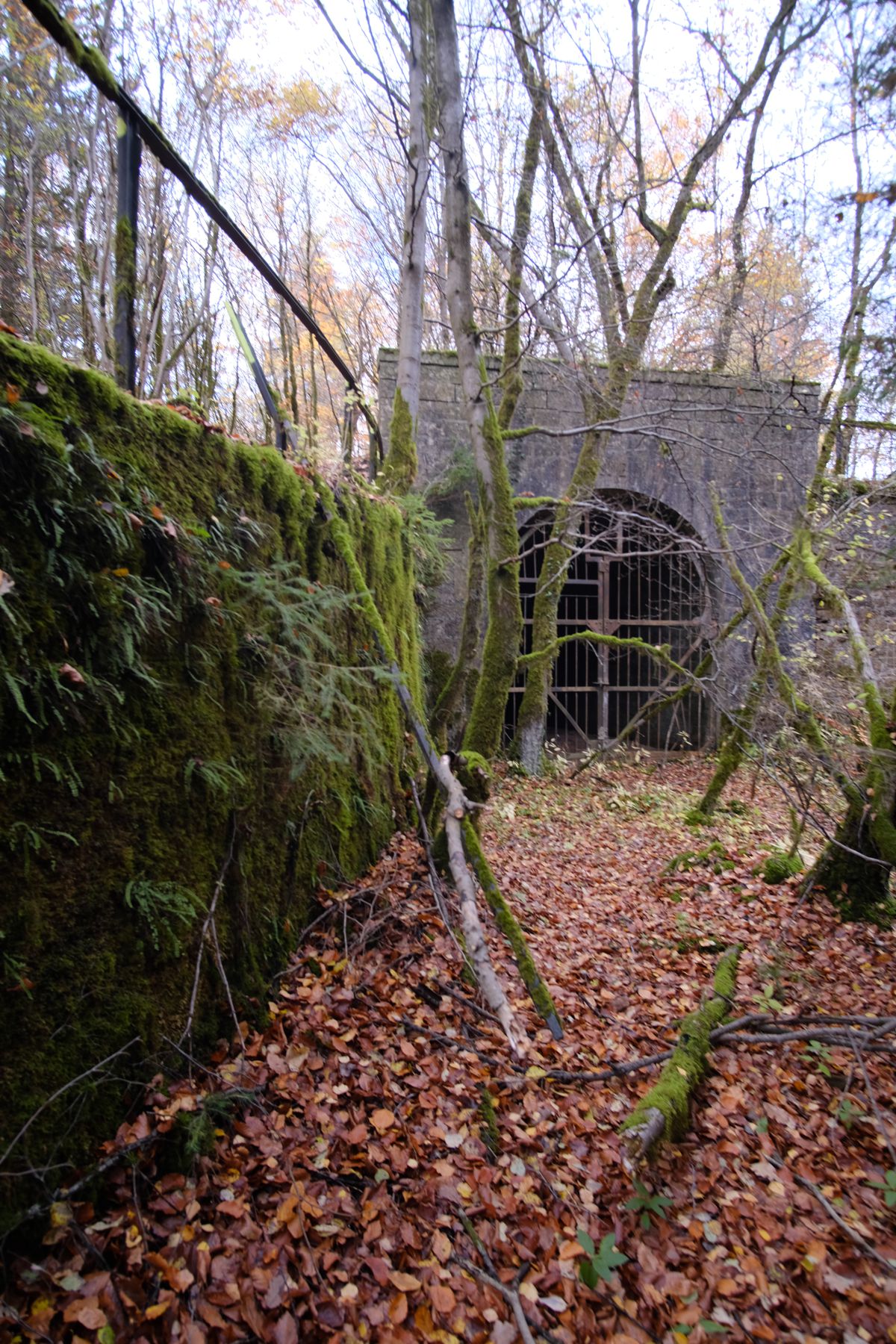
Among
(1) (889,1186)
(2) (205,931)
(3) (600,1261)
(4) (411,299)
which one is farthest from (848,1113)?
(4) (411,299)

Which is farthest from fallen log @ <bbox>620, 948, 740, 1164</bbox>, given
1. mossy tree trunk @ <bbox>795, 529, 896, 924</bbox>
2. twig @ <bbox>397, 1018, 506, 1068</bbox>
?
mossy tree trunk @ <bbox>795, 529, 896, 924</bbox>

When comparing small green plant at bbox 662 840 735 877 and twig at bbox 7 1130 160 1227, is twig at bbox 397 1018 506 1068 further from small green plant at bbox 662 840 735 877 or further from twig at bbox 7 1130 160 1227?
small green plant at bbox 662 840 735 877

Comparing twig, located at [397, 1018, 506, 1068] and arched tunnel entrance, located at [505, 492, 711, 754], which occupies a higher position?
arched tunnel entrance, located at [505, 492, 711, 754]

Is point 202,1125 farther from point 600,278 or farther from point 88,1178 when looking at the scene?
point 600,278

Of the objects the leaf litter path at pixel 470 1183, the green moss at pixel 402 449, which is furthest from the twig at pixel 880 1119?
the green moss at pixel 402 449

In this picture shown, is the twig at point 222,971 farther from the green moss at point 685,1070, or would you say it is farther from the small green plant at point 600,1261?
the green moss at point 685,1070

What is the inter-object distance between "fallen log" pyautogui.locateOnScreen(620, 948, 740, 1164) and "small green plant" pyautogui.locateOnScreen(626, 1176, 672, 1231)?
0.35 ft

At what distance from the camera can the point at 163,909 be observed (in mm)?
2535

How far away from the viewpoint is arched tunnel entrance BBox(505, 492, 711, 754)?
11.6 metres

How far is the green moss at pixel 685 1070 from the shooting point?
3023 mm

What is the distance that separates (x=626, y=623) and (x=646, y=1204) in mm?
9976

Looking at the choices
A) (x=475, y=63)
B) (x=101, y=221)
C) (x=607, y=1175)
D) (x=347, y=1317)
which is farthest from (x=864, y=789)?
(x=101, y=221)

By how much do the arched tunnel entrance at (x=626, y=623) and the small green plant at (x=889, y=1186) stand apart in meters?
8.07

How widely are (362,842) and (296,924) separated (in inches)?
41.2
